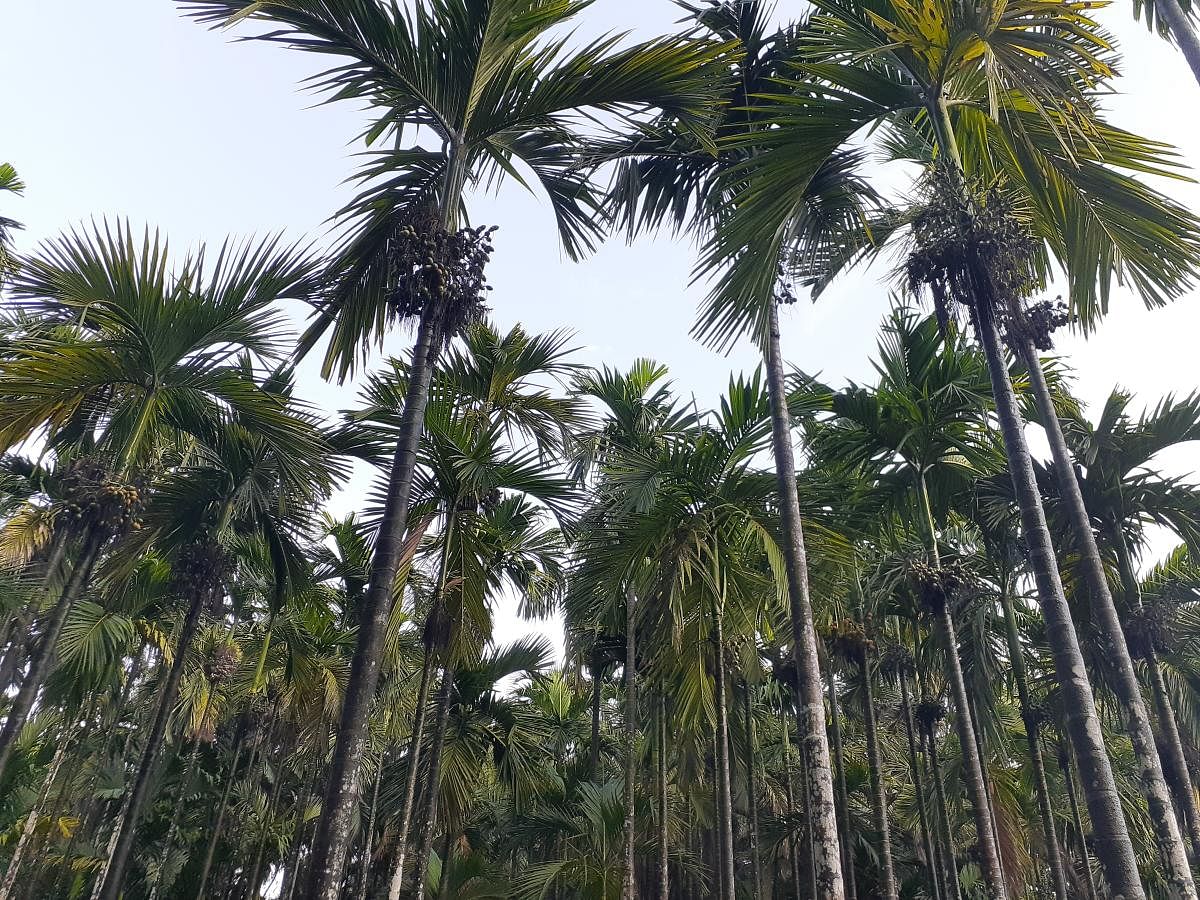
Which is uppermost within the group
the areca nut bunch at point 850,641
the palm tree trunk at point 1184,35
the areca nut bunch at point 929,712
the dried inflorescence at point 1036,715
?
the palm tree trunk at point 1184,35

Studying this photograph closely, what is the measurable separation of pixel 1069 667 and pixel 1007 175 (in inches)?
145

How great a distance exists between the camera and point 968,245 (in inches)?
213

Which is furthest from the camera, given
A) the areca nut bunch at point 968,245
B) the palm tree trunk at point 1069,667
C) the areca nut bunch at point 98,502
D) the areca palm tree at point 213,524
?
the areca nut bunch at point 98,502

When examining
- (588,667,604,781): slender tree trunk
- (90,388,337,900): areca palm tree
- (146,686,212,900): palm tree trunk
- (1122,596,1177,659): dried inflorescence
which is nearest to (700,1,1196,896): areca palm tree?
(1122,596,1177,659): dried inflorescence

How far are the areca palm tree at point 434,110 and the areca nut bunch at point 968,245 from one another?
198cm

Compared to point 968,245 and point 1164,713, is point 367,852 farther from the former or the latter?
point 1164,713

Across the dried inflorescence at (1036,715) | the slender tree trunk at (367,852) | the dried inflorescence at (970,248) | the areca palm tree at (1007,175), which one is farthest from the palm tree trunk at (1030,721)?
the slender tree trunk at (367,852)

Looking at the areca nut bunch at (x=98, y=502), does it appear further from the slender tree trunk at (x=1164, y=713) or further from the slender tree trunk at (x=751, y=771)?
the slender tree trunk at (x=1164, y=713)

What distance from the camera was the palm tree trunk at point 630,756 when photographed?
861 centimetres

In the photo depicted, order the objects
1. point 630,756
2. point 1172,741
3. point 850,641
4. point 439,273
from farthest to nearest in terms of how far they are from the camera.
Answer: point 850,641 → point 630,756 → point 1172,741 → point 439,273

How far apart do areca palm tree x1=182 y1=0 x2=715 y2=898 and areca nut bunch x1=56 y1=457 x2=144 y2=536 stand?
2.83 m

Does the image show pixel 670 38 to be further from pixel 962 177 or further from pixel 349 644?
pixel 349 644

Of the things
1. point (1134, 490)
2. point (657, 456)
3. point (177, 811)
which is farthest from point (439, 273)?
point (177, 811)

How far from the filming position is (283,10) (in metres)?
5.03
